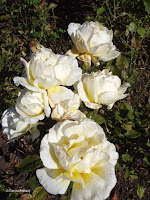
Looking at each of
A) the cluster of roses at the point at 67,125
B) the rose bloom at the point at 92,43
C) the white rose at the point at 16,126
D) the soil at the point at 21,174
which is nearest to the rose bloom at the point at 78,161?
the cluster of roses at the point at 67,125

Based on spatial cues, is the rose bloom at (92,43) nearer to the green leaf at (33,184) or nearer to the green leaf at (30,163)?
the green leaf at (30,163)

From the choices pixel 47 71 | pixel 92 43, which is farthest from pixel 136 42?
pixel 47 71

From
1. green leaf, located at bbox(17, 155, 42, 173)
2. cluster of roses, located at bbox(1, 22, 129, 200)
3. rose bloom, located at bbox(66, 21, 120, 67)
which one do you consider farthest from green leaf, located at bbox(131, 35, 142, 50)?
green leaf, located at bbox(17, 155, 42, 173)

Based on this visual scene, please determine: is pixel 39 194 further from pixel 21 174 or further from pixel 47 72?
pixel 21 174

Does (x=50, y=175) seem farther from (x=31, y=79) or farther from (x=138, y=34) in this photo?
(x=138, y=34)

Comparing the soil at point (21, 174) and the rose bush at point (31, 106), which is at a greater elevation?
the rose bush at point (31, 106)

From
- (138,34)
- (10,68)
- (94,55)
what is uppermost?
(94,55)

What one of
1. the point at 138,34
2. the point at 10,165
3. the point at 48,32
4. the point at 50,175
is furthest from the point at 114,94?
the point at 48,32
